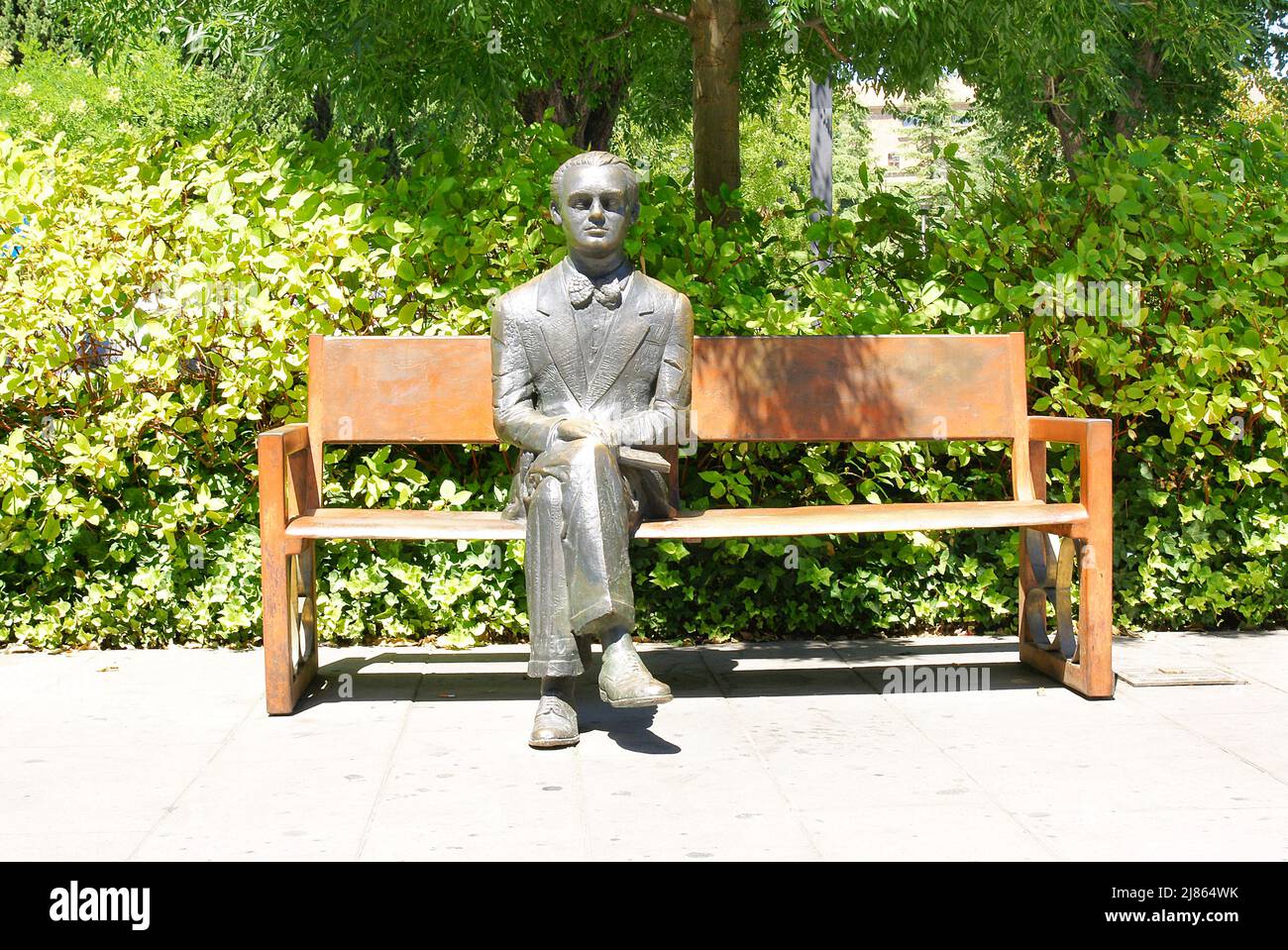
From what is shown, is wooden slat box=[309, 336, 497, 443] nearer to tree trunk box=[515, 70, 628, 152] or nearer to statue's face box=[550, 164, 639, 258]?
statue's face box=[550, 164, 639, 258]

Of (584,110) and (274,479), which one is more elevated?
(584,110)

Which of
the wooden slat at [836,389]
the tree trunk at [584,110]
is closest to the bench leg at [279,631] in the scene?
the wooden slat at [836,389]

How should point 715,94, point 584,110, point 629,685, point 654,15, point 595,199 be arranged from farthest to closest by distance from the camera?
point 584,110 < point 654,15 < point 715,94 < point 595,199 < point 629,685

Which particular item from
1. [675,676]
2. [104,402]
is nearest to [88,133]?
[104,402]

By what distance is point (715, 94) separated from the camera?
7020 millimetres

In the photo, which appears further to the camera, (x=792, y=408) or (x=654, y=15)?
(x=654, y=15)

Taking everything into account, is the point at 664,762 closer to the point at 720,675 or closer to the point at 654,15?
the point at 720,675

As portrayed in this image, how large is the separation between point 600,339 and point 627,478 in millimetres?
501

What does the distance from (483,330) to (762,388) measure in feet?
3.95

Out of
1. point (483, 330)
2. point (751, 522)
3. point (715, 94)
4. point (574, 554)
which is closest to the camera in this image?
point (574, 554)

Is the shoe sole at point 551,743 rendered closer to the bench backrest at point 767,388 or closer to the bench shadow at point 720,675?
the bench shadow at point 720,675

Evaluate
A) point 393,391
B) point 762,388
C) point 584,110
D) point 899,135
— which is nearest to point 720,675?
point 762,388

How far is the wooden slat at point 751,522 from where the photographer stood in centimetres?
521

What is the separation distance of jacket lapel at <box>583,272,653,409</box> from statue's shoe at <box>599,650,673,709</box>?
108 cm
